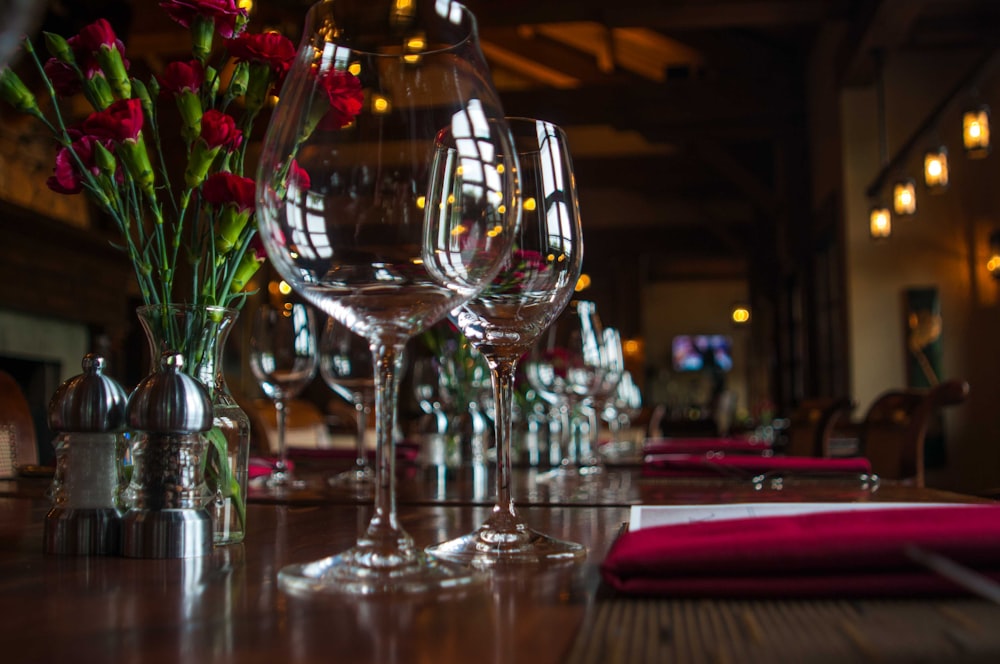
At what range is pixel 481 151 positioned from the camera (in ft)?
1.72

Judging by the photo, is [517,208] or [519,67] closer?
[517,208]

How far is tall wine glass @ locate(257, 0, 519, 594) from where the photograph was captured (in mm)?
493

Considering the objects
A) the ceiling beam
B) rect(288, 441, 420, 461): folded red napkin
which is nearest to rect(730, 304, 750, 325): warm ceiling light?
the ceiling beam

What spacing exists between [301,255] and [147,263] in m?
0.26

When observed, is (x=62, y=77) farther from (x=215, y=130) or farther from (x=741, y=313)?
→ (x=741, y=313)

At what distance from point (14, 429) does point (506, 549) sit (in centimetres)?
126

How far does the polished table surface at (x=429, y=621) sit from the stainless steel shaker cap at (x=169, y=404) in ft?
0.26

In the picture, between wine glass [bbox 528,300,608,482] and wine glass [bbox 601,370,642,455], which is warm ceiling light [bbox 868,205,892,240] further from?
wine glass [bbox 528,300,608,482]

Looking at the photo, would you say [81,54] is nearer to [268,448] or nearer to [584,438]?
[584,438]

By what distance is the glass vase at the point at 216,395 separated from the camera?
0.66 metres

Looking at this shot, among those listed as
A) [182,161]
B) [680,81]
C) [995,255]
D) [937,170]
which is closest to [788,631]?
[182,161]

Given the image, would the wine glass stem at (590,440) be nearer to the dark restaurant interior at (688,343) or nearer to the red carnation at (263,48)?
the dark restaurant interior at (688,343)

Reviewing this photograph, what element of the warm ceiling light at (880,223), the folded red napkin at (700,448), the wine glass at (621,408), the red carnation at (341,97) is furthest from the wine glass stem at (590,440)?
the warm ceiling light at (880,223)

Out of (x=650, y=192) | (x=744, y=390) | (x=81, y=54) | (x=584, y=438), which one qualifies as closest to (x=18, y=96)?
(x=81, y=54)
